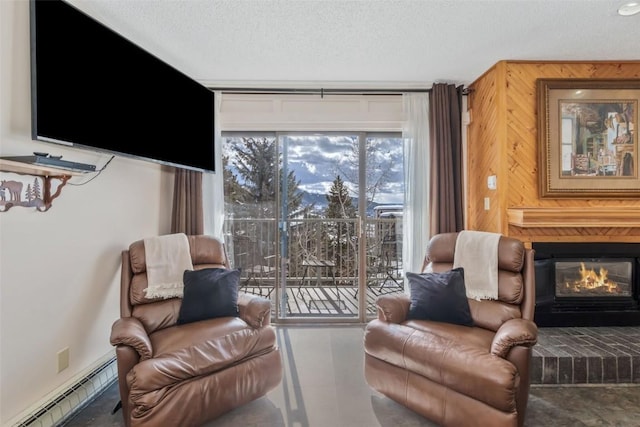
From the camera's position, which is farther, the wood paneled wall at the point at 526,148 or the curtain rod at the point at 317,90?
the curtain rod at the point at 317,90

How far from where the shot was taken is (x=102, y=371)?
2.33 m

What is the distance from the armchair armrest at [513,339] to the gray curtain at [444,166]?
1.42m

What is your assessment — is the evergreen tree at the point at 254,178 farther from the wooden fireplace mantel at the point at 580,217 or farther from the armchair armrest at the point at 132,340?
the wooden fireplace mantel at the point at 580,217

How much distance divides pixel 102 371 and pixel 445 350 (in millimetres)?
2330

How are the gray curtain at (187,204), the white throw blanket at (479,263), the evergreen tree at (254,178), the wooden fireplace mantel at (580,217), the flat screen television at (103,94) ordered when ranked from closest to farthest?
1. the flat screen television at (103,94)
2. the white throw blanket at (479,263)
3. the wooden fireplace mantel at (580,217)
4. the gray curtain at (187,204)
5. the evergreen tree at (254,178)

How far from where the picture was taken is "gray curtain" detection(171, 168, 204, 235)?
123 inches

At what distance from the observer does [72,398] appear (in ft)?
6.73

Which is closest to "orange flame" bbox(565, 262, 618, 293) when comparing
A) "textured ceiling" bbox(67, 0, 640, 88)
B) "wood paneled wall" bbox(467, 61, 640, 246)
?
"wood paneled wall" bbox(467, 61, 640, 246)

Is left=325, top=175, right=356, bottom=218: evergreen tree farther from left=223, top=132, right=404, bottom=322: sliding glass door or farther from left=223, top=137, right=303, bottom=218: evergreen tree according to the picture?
left=223, top=137, right=303, bottom=218: evergreen tree

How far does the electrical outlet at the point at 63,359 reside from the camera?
2010 millimetres

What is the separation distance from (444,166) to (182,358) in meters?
2.74

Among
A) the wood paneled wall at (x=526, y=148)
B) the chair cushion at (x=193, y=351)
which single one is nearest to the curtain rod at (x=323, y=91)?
the wood paneled wall at (x=526, y=148)

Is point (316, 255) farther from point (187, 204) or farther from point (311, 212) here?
point (187, 204)

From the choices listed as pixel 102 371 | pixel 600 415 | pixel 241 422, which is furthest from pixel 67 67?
pixel 600 415
